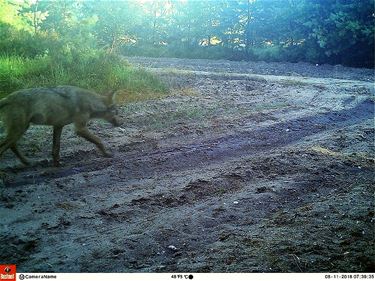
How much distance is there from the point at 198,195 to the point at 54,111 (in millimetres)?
2500

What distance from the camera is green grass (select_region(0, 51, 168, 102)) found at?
830 cm

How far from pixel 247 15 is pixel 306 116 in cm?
1116

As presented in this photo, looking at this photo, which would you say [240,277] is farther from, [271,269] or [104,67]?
[104,67]

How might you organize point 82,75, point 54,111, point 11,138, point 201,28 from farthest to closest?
point 201,28 → point 82,75 → point 54,111 → point 11,138

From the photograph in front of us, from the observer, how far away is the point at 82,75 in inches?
376

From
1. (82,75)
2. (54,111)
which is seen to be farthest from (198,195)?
(82,75)

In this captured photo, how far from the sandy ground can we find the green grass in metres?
0.94

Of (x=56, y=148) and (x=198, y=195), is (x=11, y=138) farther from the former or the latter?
(x=198, y=195)

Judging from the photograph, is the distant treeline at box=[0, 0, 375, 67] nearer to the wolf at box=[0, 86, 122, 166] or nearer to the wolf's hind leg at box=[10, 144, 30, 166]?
the wolf at box=[0, 86, 122, 166]

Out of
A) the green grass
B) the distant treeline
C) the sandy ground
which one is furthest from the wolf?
the distant treeline

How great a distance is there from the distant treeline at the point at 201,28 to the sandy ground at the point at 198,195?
3.64m

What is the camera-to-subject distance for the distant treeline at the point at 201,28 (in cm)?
1075

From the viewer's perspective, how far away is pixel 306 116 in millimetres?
9180

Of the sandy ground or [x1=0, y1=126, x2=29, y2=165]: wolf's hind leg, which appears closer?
the sandy ground
